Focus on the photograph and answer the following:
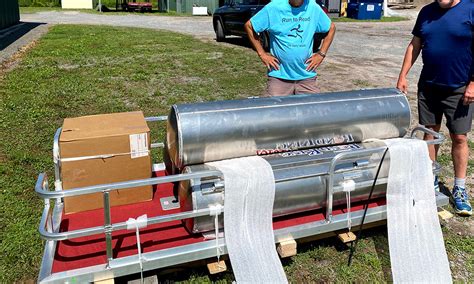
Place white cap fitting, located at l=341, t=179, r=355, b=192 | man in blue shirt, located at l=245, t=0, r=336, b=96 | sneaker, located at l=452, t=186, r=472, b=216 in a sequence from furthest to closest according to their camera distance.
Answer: man in blue shirt, located at l=245, t=0, r=336, b=96 → sneaker, located at l=452, t=186, r=472, b=216 → white cap fitting, located at l=341, t=179, r=355, b=192

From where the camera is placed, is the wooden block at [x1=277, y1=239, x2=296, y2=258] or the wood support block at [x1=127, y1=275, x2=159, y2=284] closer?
the wood support block at [x1=127, y1=275, x2=159, y2=284]

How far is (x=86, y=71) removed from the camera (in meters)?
9.51

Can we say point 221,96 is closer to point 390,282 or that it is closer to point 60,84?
point 60,84

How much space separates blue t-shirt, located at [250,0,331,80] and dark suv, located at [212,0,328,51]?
8.05 meters

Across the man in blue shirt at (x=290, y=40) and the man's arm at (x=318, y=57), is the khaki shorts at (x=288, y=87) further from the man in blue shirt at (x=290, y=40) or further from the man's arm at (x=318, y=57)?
the man's arm at (x=318, y=57)

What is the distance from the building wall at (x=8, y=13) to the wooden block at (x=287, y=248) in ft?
56.2

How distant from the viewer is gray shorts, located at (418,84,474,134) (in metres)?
3.75

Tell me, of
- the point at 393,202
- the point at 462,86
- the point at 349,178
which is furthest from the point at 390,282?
the point at 462,86

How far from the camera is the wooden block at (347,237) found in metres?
3.26

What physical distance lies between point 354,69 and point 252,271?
8.28 meters

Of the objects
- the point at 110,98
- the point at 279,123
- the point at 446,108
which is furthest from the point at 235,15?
the point at 279,123

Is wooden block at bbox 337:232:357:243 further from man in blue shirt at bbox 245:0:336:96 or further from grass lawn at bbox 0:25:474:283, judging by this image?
man in blue shirt at bbox 245:0:336:96

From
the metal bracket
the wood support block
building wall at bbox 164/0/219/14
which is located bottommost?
the wood support block

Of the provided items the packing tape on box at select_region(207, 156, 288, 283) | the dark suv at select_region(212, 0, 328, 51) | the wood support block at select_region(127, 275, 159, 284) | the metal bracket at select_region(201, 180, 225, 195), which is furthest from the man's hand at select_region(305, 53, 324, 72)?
the dark suv at select_region(212, 0, 328, 51)
